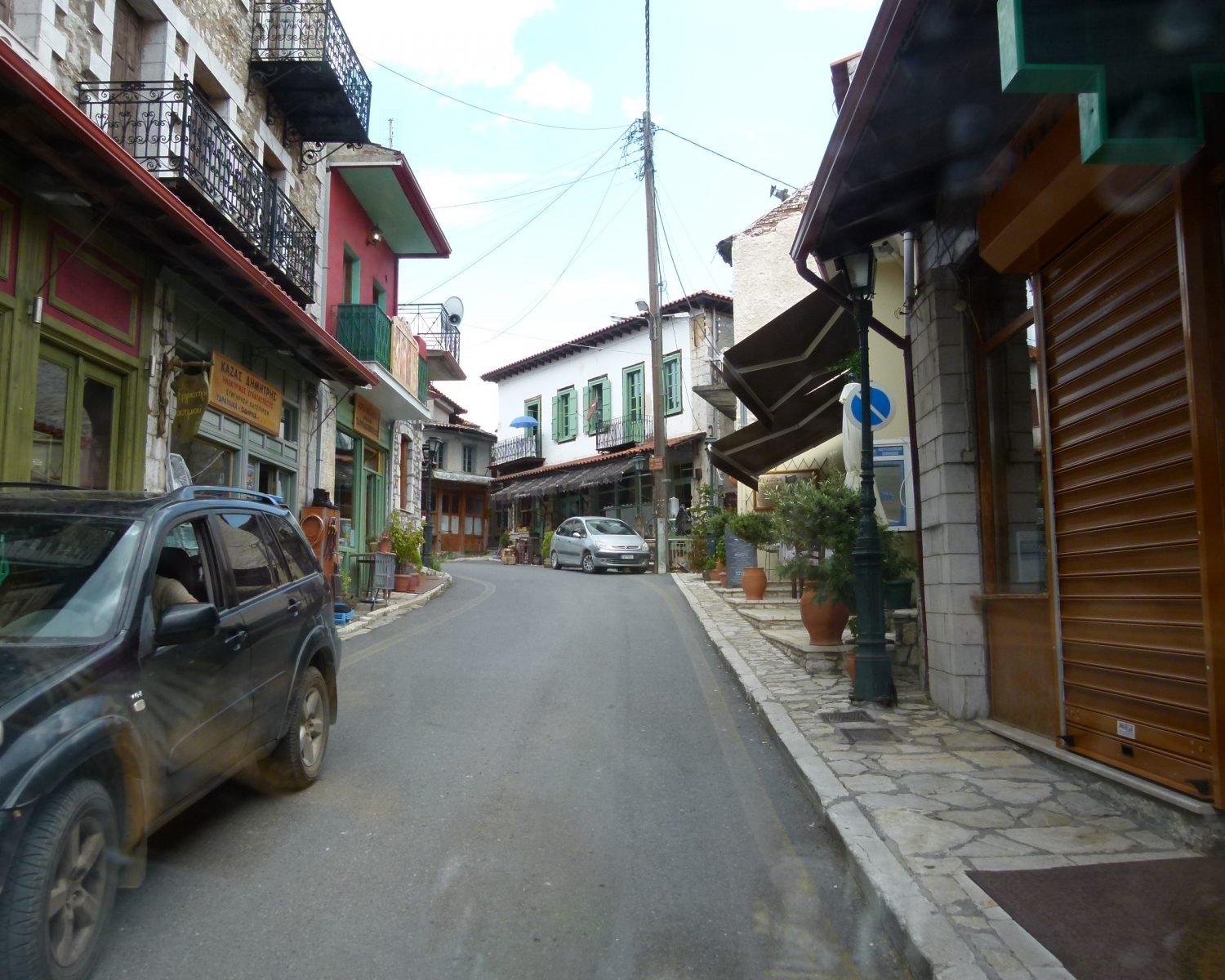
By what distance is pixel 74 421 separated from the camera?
324 inches

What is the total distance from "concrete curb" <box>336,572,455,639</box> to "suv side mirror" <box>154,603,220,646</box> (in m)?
6.63

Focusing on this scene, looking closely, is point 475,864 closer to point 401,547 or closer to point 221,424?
point 221,424

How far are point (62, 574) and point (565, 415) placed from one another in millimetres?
32952

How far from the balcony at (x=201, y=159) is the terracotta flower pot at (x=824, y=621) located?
7891mm

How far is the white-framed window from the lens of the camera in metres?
9.22

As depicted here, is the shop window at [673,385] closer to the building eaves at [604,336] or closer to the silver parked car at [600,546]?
the building eaves at [604,336]

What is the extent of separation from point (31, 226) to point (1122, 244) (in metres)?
7.79

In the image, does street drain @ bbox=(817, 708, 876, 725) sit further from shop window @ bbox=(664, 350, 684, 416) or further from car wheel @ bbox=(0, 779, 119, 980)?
shop window @ bbox=(664, 350, 684, 416)

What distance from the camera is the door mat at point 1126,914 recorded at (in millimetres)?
2875

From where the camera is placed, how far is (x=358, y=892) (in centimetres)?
367

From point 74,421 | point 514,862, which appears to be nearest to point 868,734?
point 514,862

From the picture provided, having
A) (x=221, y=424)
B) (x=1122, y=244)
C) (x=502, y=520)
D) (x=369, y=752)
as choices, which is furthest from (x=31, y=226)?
(x=502, y=520)

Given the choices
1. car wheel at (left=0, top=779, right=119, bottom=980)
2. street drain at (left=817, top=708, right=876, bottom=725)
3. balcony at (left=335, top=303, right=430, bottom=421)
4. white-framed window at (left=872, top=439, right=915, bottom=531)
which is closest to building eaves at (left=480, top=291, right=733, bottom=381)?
balcony at (left=335, top=303, right=430, bottom=421)

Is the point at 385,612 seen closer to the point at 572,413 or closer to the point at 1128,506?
the point at 1128,506
